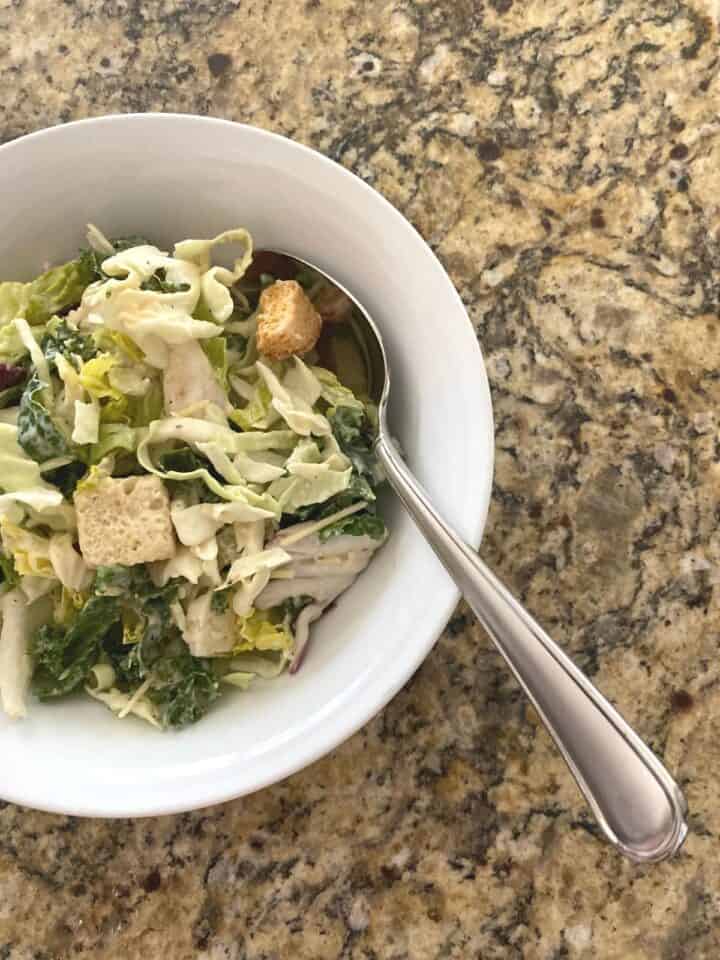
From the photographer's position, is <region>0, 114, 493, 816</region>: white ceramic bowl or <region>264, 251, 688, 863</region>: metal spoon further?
<region>0, 114, 493, 816</region>: white ceramic bowl

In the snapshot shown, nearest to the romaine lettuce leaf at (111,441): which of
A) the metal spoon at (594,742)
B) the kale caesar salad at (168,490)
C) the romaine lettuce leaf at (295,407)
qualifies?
the kale caesar salad at (168,490)

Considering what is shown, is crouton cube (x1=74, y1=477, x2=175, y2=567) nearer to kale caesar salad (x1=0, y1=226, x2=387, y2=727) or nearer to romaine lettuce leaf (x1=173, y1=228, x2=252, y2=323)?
kale caesar salad (x1=0, y1=226, x2=387, y2=727)

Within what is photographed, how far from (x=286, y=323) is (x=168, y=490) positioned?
0.89ft

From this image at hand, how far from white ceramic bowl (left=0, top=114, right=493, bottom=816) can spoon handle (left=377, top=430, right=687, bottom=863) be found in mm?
194

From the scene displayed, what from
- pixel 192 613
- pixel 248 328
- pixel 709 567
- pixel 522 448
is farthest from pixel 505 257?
pixel 192 613

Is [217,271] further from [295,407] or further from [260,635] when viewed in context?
[260,635]

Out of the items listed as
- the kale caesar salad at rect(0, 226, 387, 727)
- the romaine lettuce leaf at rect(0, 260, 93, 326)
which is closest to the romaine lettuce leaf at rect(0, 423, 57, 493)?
the kale caesar salad at rect(0, 226, 387, 727)

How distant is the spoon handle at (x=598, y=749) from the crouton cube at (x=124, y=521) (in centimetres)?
46

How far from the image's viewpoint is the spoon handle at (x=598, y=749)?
2.98 ft

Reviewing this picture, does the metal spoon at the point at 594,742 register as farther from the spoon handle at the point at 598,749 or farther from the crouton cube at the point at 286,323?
the crouton cube at the point at 286,323

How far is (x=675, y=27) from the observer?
1503 mm

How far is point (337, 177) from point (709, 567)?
767 millimetres

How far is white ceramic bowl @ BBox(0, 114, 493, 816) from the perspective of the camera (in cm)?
120

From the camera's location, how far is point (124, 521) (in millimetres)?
1236
